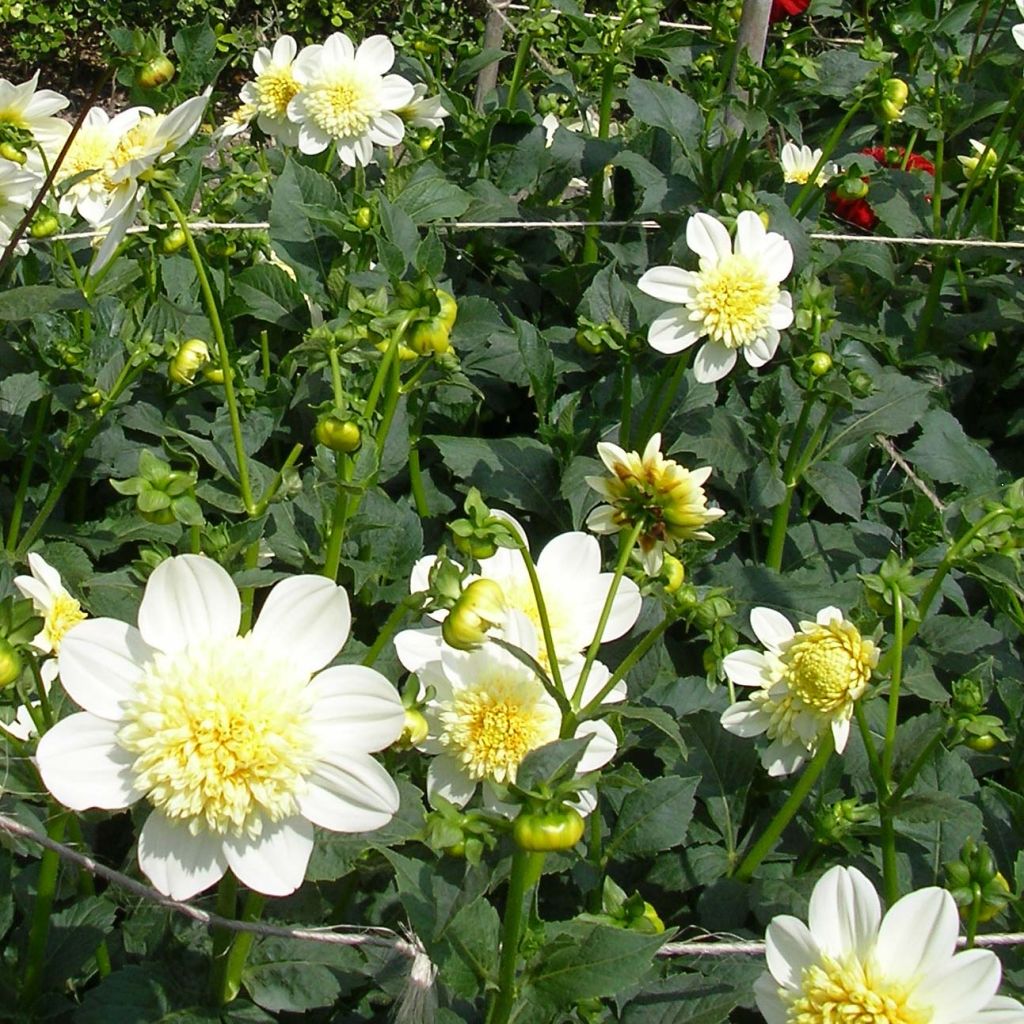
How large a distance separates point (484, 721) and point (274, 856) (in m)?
0.27

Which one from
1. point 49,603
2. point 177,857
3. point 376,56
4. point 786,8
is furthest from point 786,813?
point 786,8

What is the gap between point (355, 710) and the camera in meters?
1.00

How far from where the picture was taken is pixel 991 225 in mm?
2297

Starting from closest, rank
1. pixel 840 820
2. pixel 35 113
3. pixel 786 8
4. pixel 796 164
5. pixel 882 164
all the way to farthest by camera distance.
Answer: pixel 840 820 → pixel 35 113 → pixel 796 164 → pixel 882 164 → pixel 786 8

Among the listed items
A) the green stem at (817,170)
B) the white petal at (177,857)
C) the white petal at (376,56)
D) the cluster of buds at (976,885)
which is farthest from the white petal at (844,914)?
the white petal at (376,56)

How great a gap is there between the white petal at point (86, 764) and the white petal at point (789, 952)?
55 cm

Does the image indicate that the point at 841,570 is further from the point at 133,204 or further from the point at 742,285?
the point at 133,204

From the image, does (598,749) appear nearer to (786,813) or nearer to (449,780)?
(449,780)

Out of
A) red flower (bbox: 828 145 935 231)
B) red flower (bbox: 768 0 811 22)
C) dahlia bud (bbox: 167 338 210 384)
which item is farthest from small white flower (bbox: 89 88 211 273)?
red flower (bbox: 768 0 811 22)

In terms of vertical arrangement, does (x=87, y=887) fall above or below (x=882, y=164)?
below

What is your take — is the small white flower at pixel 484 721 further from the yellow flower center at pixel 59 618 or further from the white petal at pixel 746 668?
the yellow flower center at pixel 59 618

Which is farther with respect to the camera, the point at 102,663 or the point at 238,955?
the point at 238,955

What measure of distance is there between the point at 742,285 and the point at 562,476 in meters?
0.36

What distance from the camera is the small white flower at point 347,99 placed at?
2113 mm
